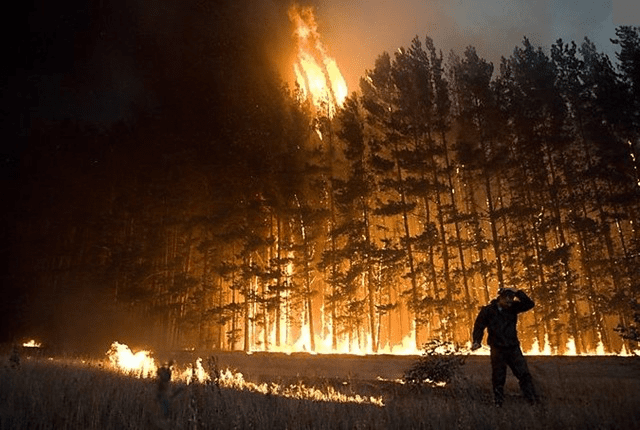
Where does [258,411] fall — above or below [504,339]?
below

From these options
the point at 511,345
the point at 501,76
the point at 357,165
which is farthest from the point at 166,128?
the point at 511,345

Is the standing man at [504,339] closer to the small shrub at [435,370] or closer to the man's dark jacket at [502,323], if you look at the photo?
the man's dark jacket at [502,323]

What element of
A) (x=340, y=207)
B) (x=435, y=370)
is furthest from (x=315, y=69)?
(x=435, y=370)

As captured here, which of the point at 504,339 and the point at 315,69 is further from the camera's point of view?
the point at 315,69

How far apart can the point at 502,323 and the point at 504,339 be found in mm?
327

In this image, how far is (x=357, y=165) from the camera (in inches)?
1101

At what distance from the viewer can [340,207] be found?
92.3 ft

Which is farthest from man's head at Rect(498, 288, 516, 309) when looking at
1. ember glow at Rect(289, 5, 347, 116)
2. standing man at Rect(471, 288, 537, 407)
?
ember glow at Rect(289, 5, 347, 116)

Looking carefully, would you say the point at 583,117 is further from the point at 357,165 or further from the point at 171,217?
the point at 171,217

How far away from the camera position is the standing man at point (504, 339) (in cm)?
893

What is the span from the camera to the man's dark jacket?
30.6ft

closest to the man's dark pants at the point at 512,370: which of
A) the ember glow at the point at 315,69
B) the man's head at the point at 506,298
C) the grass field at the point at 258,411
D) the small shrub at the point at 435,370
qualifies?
the grass field at the point at 258,411

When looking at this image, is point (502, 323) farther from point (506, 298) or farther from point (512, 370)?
point (512, 370)

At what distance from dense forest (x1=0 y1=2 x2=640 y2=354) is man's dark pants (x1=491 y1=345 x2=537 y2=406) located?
12174mm
